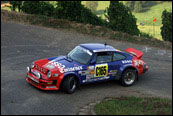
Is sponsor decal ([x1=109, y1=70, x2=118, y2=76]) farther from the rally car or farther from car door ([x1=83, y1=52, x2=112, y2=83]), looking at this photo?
car door ([x1=83, y1=52, x2=112, y2=83])

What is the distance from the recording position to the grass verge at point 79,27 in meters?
19.2

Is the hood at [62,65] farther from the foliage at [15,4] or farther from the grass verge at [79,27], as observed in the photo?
the foliage at [15,4]

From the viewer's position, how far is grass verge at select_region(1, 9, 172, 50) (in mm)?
19156

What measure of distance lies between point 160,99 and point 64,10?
495 inches

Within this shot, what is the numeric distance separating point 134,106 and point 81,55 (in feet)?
10.3

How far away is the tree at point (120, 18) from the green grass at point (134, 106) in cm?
1066

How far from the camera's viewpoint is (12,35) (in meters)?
18.8

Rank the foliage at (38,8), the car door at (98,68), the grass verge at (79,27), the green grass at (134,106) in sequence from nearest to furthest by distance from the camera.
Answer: the green grass at (134,106)
the car door at (98,68)
the grass verge at (79,27)
the foliage at (38,8)

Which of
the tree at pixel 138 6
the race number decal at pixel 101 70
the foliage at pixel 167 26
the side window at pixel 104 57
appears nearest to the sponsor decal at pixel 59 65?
the race number decal at pixel 101 70

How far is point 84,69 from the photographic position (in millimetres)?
11359

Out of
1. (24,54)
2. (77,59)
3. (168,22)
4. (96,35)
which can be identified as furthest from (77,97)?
(168,22)

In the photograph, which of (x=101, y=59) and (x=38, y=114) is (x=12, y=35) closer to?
(x=101, y=59)

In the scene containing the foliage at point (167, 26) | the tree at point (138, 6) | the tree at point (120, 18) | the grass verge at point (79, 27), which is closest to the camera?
the grass verge at point (79, 27)

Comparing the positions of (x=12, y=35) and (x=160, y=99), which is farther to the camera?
(x=12, y=35)
